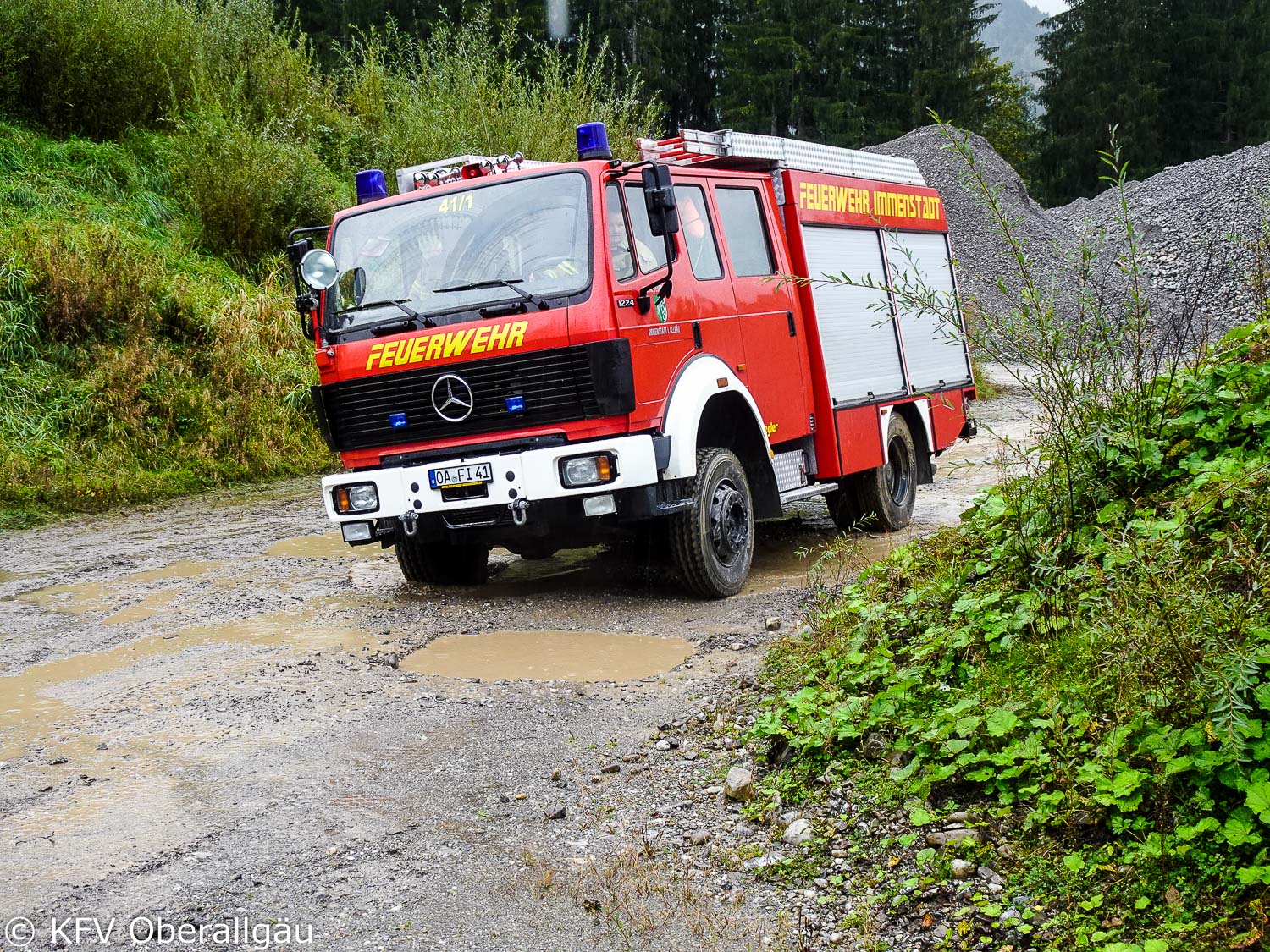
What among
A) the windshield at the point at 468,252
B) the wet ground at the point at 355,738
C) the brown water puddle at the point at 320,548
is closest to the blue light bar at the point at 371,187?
the windshield at the point at 468,252

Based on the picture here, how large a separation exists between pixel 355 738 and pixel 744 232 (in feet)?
15.1

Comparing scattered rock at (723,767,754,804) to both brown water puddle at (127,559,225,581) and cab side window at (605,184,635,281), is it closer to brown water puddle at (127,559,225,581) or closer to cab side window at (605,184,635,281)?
cab side window at (605,184,635,281)

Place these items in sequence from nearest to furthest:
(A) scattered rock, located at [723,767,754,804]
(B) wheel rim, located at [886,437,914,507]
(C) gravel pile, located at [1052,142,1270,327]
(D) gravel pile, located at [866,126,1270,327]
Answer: (A) scattered rock, located at [723,767,754,804], (B) wheel rim, located at [886,437,914,507], (D) gravel pile, located at [866,126,1270,327], (C) gravel pile, located at [1052,142,1270,327]

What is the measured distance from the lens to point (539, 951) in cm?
329

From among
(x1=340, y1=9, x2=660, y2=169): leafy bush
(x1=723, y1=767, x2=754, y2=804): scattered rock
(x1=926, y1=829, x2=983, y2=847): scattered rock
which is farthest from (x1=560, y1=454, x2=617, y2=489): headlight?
(x1=340, y1=9, x2=660, y2=169): leafy bush

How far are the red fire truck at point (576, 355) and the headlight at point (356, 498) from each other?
0.01 meters

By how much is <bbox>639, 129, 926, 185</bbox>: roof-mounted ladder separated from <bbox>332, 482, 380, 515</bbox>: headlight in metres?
2.80

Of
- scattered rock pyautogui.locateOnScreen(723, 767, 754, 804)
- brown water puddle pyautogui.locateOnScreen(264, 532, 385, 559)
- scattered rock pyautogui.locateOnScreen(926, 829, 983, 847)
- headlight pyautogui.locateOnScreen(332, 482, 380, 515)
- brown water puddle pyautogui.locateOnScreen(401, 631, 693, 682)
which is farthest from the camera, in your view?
brown water puddle pyautogui.locateOnScreen(264, 532, 385, 559)

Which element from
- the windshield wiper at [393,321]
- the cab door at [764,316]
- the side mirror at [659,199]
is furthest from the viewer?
the cab door at [764,316]

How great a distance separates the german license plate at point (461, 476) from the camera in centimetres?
690

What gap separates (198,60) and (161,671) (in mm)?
15930

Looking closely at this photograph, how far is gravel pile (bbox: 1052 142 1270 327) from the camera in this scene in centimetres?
2794

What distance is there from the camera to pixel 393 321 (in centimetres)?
721

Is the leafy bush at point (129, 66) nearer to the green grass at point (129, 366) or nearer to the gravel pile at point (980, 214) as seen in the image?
the green grass at point (129, 366)
